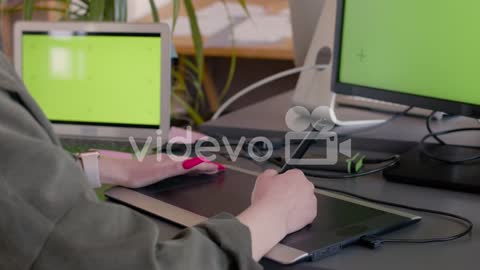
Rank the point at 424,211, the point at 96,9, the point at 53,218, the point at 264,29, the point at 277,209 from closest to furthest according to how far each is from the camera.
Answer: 1. the point at 53,218
2. the point at 277,209
3. the point at 424,211
4. the point at 96,9
5. the point at 264,29

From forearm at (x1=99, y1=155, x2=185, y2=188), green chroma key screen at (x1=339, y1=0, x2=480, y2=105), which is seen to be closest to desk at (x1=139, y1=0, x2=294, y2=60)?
green chroma key screen at (x1=339, y1=0, x2=480, y2=105)

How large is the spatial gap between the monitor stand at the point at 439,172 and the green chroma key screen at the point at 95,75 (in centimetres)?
46

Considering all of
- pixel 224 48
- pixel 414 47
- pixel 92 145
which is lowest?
pixel 92 145

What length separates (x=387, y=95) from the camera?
119 cm

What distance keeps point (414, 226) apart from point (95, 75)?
701 mm

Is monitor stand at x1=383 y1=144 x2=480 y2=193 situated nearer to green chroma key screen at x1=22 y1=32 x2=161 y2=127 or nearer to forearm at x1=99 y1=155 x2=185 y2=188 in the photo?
forearm at x1=99 y1=155 x2=185 y2=188

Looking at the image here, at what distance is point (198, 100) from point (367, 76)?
1549mm

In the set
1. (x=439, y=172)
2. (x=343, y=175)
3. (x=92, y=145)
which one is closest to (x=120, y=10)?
(x=92, y=145)

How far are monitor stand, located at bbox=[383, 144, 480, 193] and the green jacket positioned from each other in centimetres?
46

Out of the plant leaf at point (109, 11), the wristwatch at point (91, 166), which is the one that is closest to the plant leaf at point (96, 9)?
the plant leaf at point (109, 11)

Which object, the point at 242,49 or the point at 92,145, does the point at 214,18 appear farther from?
the point at 92,145

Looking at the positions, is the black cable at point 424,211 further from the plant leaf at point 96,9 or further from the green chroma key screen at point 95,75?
the plant leaf at point 96,9

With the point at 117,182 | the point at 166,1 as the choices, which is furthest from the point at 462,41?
the point at 166,1

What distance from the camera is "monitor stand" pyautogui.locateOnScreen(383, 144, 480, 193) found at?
1.03 m
